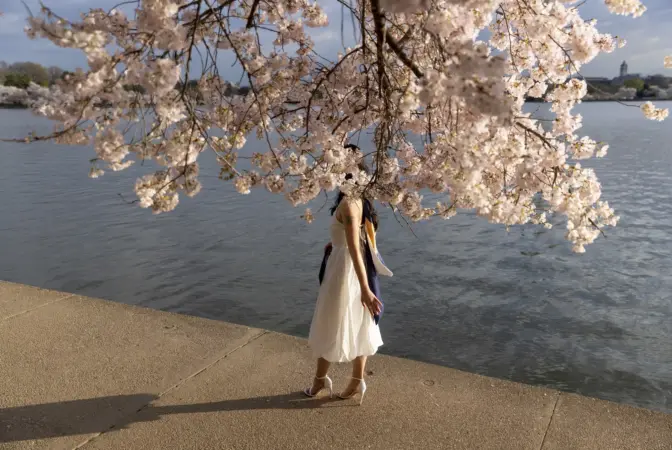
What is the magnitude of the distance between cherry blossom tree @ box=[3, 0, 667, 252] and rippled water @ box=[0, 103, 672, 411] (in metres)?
3.10

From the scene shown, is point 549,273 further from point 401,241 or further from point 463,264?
point 401,241

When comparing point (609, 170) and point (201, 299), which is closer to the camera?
point (201, 299)

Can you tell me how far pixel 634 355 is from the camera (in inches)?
282

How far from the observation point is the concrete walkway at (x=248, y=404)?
12.5ft

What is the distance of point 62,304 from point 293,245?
5.85 m

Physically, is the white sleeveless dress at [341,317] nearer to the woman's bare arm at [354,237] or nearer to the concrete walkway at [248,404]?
the woman's bare arm at [354,237]

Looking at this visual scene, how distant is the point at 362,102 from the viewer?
410cm

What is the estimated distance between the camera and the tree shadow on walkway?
3.92 m

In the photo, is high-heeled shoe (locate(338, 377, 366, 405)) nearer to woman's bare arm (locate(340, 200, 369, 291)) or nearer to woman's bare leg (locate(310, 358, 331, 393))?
woman's bare leg (locate(310, 358, 331, 393))

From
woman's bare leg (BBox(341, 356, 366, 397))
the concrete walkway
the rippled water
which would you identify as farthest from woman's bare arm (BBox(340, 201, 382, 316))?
the rippled water

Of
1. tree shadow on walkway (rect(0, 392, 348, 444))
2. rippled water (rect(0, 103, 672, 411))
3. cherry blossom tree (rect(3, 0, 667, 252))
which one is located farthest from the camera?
rippled water (rect(0, 103, 672, 411))

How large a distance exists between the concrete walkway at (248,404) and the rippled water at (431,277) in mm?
2457

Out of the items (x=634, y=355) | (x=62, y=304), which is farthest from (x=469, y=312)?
(x=62, y=304)

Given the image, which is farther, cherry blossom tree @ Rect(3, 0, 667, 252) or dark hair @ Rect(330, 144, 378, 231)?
dark hair @ Rect(330, 144, 378, 231)
